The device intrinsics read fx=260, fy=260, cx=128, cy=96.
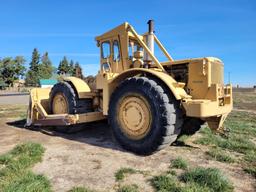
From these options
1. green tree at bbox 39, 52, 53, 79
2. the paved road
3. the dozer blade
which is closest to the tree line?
green tree at bbox 39, 52, 53, 79

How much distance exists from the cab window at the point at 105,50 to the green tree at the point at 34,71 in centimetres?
7521

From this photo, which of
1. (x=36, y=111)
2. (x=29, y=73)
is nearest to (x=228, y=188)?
(x=36, y=111)

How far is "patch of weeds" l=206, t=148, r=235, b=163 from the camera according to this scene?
5.14m

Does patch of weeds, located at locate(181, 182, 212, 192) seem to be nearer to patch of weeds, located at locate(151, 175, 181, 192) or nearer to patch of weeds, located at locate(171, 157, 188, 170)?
patch of weeds, located at locate(151, 175, 181, 192)

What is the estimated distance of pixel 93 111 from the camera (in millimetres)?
7691

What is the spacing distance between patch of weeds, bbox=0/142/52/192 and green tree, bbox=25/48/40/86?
76.8m

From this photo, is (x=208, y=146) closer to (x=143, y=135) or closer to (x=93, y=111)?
(x=143, y=135)

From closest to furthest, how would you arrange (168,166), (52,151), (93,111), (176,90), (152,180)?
(152,180), (168,166), (176,90), (52,151), (93,111)

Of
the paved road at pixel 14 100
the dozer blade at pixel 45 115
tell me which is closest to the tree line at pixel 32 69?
the paved road at pixel 14 100

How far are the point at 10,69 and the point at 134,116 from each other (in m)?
73.8

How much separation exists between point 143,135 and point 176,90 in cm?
118

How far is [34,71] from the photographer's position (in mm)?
82938

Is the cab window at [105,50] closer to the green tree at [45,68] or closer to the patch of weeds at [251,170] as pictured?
the patch of weeds at [251,170]

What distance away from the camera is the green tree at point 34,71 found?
261 feet
